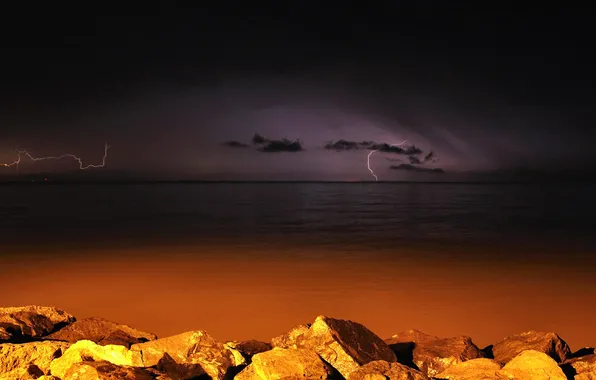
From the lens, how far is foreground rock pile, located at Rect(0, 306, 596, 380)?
14.1 feet

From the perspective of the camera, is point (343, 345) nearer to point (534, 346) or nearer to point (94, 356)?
point (534, 346)

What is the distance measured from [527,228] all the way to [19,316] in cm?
2196

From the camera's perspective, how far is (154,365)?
456 cm

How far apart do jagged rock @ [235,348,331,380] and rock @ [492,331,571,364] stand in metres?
2.10

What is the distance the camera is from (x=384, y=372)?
14.0ft

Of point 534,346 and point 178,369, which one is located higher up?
point 534,346

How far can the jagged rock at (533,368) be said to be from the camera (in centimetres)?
435

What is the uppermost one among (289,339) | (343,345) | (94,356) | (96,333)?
(343,345)

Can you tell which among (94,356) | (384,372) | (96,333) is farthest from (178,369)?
(96,333)

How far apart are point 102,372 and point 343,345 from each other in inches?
85.2

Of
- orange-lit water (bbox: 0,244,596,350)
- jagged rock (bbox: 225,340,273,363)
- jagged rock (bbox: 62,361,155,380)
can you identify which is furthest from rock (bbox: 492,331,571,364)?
jagged rock (bbox: 62,361,155,380)

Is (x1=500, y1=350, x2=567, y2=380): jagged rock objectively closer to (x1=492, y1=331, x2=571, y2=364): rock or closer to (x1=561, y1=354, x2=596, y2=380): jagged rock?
(x1=561, y1=354, x2=596, y2=380): jagged rock

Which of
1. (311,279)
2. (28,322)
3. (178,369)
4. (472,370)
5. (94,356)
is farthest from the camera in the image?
(311,279)

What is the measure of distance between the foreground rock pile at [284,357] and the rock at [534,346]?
0.5 inches
